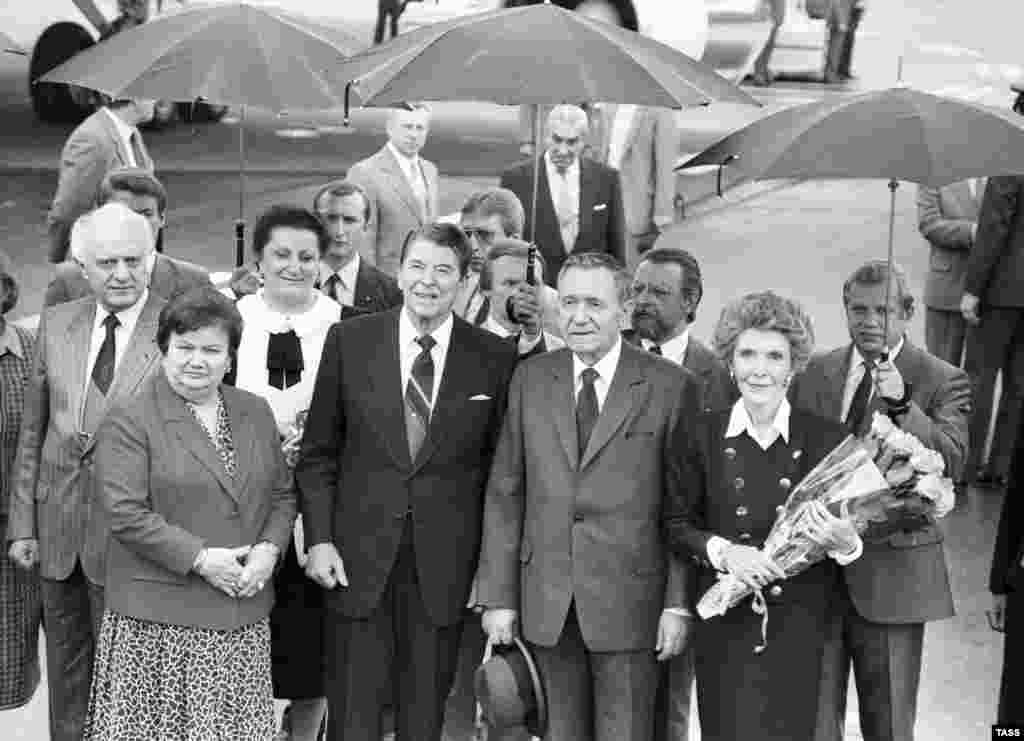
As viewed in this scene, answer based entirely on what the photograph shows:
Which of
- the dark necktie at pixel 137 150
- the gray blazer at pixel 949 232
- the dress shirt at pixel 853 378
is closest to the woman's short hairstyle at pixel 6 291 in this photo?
the dress shirt at pixel 853 378

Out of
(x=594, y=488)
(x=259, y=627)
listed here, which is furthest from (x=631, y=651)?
(x=259, y=627)

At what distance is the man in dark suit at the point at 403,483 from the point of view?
21.9 feet

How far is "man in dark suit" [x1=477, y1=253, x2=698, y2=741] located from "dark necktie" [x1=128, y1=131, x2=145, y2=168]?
4818 millimetres

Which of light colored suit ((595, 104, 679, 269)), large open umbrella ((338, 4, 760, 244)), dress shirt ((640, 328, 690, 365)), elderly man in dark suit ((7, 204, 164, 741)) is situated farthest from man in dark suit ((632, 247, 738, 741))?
light colored suit ((595, 104, 679, 269))

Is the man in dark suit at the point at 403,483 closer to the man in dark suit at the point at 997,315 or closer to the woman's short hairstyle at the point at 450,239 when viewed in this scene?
the woman's short hairstyle at the point at 450,239

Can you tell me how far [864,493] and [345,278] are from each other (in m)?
3.19

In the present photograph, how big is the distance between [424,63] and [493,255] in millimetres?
1263

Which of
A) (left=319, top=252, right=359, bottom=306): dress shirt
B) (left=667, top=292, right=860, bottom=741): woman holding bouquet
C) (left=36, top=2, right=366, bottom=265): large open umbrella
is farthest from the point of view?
(left=319, top=252, right=359, bottom=306): dress shirt

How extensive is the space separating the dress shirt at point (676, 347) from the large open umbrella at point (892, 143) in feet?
2.84

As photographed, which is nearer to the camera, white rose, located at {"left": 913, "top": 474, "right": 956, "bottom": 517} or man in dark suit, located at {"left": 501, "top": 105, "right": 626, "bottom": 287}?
white rose, located at {"left": 913, "top": 474, "right": 956, "bottom": 517}

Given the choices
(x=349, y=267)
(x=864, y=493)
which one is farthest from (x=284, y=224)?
(x=864, y=493)

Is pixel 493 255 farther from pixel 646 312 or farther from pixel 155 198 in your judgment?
pixel 155 198

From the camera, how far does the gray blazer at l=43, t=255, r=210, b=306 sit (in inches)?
288

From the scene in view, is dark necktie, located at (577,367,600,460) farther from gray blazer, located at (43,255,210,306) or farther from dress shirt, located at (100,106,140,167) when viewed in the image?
dress shirt, located at (100,106,140,167)
